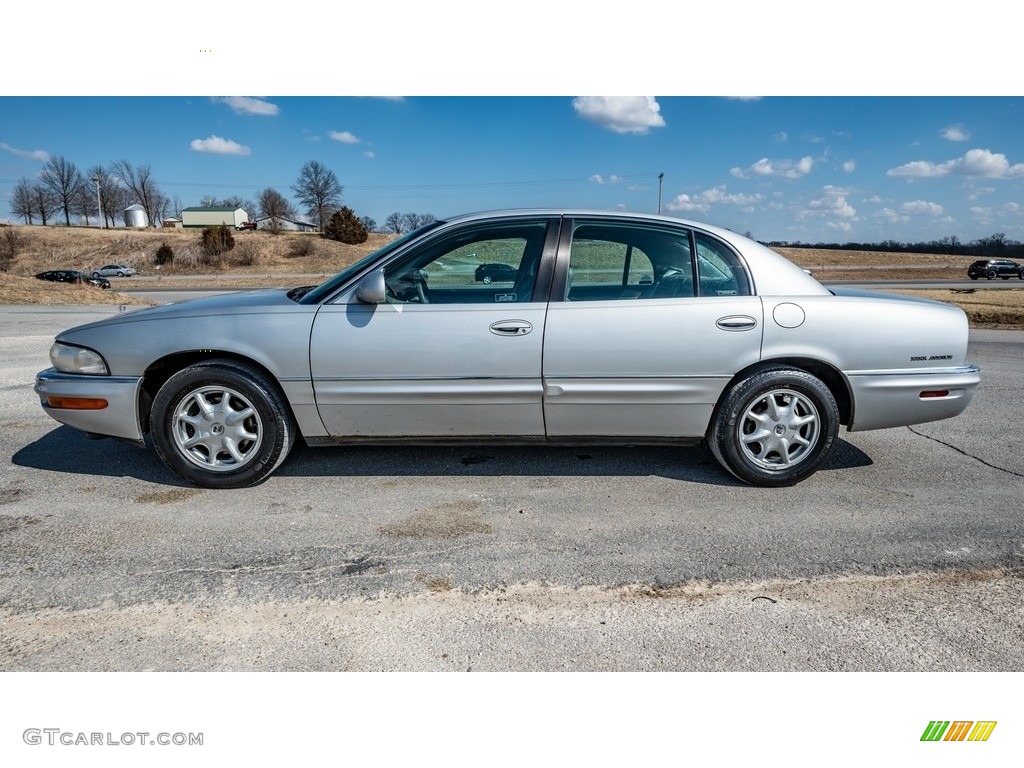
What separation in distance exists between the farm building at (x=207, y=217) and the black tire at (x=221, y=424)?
94171 mm

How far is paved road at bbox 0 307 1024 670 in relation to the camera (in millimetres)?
2215

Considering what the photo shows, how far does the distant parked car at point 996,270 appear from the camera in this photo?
123 ft

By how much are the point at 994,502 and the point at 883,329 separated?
1.11 m

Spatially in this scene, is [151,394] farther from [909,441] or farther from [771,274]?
[909,441]

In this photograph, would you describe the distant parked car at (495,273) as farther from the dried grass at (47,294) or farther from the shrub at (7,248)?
the shrub at (7,248)

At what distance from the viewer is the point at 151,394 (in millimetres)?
3732

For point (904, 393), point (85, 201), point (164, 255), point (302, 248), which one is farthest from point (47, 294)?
point (85, 201)

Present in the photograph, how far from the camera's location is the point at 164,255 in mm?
56250

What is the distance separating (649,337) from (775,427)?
92 centimetres

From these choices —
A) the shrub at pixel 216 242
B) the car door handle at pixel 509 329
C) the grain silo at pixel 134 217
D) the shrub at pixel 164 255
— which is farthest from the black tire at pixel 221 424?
the grain silo at pixel 134 217

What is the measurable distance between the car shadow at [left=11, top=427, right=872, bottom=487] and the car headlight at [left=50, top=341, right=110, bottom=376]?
68 cm

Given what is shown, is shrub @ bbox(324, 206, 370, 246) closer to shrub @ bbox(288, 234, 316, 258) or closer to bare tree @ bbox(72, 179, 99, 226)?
shrub @ bbox(288, 234, 316, 258)
